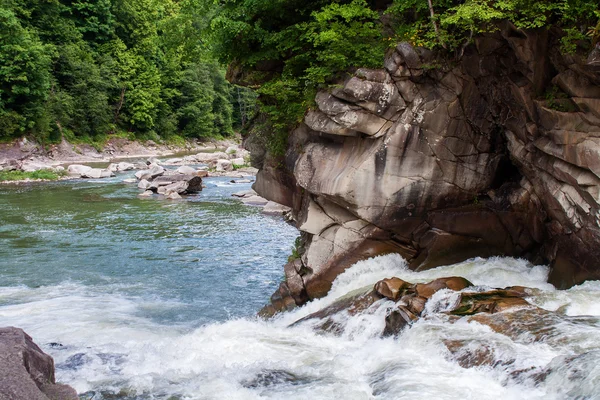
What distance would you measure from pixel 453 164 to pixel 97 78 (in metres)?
50.5

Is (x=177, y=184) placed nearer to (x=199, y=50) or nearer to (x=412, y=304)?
(x=199, y=50)

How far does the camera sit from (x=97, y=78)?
5553 cm

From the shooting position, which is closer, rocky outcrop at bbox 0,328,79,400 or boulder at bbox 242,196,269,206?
rocky outcrop at bbox 0,328,79,400

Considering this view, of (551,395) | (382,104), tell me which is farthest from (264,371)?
(382,104)

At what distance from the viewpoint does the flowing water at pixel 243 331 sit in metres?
7.69

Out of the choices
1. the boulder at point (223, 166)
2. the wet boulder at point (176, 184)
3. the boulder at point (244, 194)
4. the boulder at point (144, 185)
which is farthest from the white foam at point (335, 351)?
the boulder at point (223, 166)

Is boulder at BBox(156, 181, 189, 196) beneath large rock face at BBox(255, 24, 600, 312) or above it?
beneath

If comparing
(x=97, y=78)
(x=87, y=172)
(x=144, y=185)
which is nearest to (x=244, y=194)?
(x=144, y=185)

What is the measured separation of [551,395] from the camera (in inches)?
267

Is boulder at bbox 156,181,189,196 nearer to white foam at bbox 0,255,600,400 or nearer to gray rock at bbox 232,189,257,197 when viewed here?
gray rock at bbox 232,189,257,197

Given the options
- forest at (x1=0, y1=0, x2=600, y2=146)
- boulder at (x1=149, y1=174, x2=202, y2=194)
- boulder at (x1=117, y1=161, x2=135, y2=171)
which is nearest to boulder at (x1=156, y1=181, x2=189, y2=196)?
boulder at (x1=149, y1=174, x2=202, y2=194)

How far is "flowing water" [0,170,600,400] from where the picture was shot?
7.69 metres

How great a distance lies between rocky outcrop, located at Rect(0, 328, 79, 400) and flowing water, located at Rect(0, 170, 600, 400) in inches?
41.8

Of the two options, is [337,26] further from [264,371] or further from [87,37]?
[87,37]
